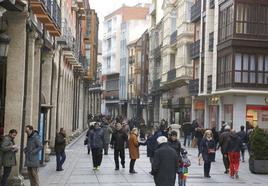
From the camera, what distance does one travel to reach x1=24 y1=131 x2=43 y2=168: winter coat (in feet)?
48.1

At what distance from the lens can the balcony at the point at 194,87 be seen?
50719 millimetres

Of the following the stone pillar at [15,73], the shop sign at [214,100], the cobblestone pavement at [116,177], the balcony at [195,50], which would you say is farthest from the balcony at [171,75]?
Answer: the stone pillar at [15,73]

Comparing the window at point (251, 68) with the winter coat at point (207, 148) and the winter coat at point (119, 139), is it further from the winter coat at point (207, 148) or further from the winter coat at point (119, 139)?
the winter coat at point (207, 148)

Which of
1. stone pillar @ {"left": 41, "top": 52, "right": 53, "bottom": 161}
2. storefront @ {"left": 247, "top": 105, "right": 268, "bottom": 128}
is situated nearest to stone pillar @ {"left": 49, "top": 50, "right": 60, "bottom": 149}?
stone pillar @ {"left": 41, "top": 52, "right": 53, "bottom": 161}

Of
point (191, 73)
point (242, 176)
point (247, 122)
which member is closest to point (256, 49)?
point (247, 122)

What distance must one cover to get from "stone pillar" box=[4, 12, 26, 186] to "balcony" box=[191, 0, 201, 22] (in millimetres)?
35796

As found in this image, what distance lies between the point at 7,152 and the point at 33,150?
2.09 feet

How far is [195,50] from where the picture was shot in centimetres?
5172

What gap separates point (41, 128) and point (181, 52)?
37013 millimetres

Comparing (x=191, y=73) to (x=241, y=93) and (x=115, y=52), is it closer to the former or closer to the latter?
(x=241, y=93)

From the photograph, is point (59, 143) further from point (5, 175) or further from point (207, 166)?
point (5, 175)

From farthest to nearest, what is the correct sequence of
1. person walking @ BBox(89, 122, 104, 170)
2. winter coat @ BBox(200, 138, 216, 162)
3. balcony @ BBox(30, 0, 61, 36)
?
person walking @ BBox(89, 122, 104, 170) < winter coat @ BBox(200, 138, 216, 162) < balcony @ BBox(30, 0, 61, 36)

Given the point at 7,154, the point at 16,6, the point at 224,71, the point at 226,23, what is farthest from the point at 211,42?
the point at 7,154

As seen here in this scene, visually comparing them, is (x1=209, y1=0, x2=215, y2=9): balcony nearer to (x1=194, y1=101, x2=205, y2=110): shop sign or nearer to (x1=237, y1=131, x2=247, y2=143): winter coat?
(x1=194, y1=101, x2=205, y2=110): shop sign
